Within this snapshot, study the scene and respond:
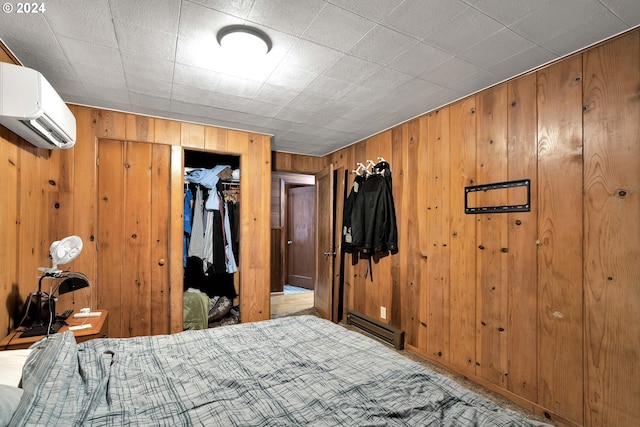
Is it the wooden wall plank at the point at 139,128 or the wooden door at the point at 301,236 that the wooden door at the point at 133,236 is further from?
the wooden door at the point at 301,236

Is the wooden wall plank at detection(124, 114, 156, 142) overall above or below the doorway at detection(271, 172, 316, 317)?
above

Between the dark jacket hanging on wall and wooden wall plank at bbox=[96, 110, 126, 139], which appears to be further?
the dark jacket hanging on wall

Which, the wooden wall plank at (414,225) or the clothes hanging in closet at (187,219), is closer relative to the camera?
the wooden wall plank at (414,225)

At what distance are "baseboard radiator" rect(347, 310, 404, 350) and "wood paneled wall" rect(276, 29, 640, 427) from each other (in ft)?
0.75

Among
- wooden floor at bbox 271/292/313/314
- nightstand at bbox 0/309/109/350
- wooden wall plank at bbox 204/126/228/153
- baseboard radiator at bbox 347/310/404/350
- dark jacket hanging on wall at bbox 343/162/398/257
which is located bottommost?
wooden floor at bbox 271/292/313/314

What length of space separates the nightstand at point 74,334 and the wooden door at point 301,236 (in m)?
3.83

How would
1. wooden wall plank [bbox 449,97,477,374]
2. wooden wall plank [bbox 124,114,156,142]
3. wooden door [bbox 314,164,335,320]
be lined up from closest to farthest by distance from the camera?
wooden wall plank [bbox 449,97,477,374], wooden wall plank [bbox 124,114,156,142], wooden door [bbox 314,164,335,320]

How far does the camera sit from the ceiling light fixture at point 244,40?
1621 millimetres

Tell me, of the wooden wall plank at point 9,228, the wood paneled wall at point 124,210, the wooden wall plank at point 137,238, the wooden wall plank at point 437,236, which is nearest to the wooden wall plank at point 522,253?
the wooden wall plank at point 437,236

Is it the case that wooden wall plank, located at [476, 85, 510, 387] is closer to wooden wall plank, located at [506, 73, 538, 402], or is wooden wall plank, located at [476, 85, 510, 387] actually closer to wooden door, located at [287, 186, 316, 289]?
wooden wall plank, located at [506, 73, 538, 402]

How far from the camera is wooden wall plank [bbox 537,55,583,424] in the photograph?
5.95 feet

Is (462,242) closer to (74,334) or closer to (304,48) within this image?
(304,48)

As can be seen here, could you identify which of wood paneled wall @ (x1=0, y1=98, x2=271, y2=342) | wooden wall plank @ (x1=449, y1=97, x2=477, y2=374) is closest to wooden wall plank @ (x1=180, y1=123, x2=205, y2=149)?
wood paneled wall @ (x1=0, y1=98, x2=271, y2=342)

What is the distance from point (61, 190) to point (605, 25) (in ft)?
12.9
